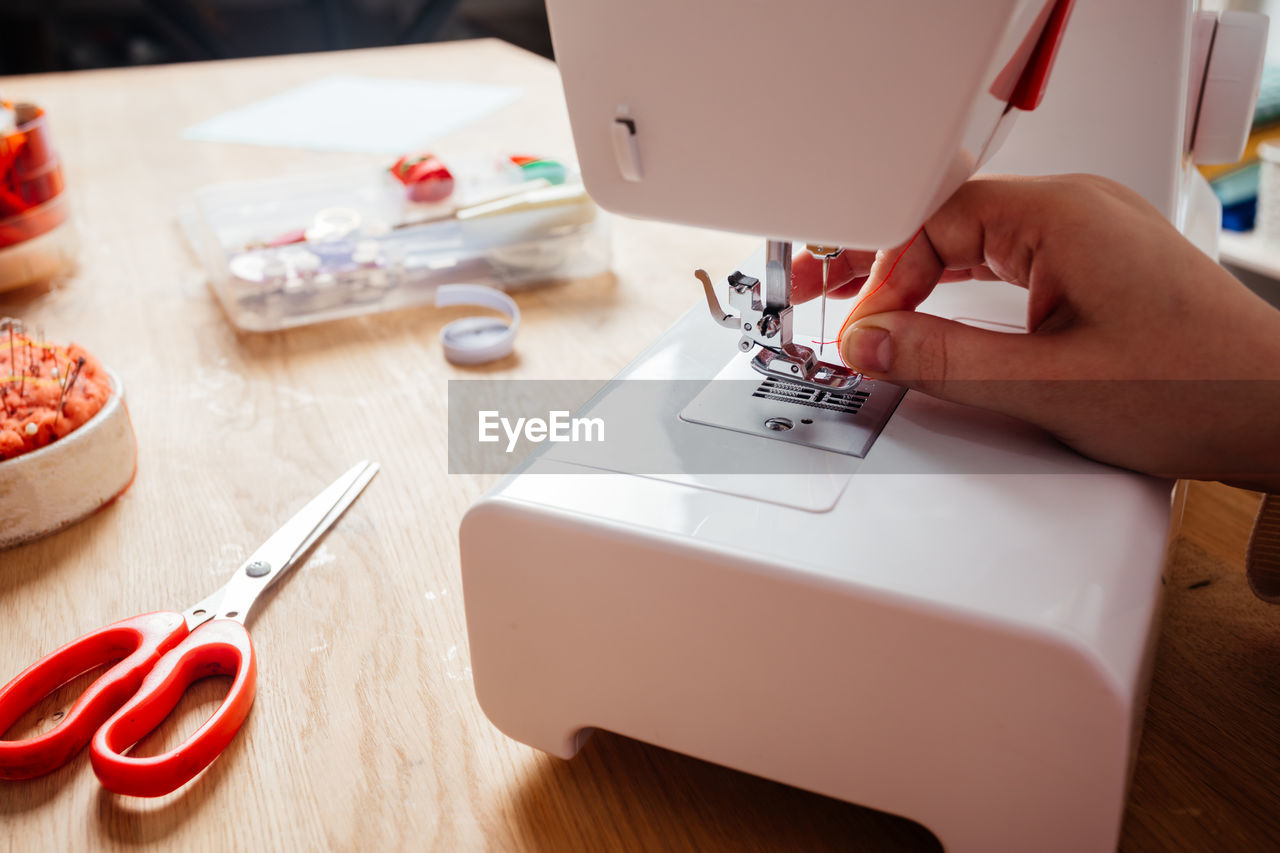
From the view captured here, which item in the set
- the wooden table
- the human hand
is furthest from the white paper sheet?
the human hand

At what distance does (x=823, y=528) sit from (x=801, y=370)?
15cm

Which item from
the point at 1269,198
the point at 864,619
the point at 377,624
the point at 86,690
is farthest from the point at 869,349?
the point at 1269,198

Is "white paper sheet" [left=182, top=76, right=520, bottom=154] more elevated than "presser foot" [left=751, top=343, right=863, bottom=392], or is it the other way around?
"presser foot" [left=751, top=343, right=863, bottom=392]

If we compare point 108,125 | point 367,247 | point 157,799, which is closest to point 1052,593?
point 157,799

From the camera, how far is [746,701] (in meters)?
0.48

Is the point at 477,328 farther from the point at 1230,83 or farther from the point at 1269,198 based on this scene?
the point at 1269,198

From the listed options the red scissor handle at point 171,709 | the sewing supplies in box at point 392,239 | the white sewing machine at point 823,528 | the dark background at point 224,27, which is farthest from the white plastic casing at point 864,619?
the dark background at point 224,27

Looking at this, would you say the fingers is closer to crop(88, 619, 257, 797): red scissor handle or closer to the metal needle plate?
the metal needle plate

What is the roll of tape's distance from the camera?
3.09ft

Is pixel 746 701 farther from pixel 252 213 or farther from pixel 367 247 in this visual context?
pixel 252 213

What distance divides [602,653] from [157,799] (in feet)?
0.82

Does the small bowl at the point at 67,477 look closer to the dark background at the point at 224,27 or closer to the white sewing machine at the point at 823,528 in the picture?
the white sewing machine at the point at 823,528

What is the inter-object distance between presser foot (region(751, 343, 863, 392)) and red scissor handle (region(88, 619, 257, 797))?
35 cm

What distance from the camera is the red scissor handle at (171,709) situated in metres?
0.50
